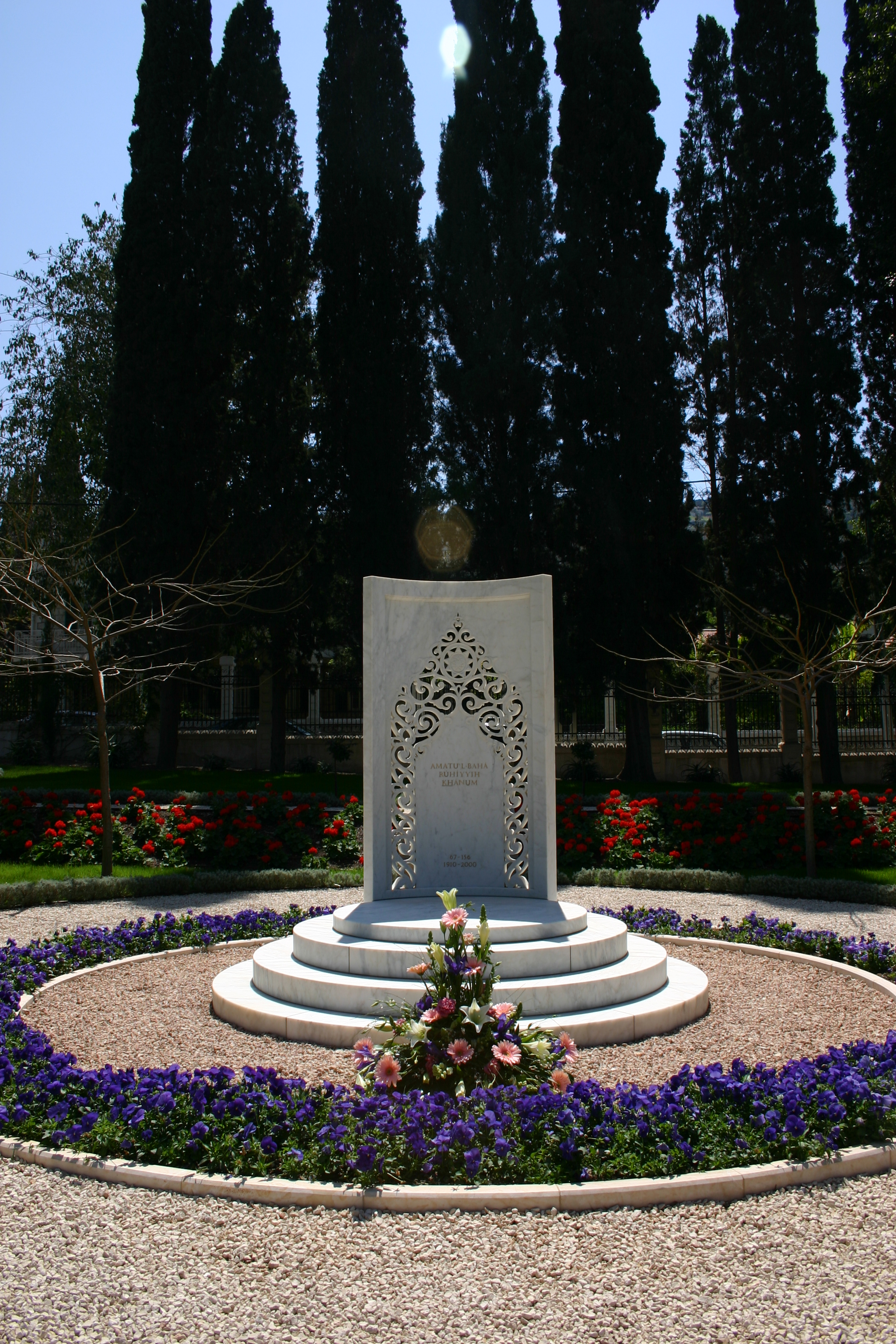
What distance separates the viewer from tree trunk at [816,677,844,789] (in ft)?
63.1

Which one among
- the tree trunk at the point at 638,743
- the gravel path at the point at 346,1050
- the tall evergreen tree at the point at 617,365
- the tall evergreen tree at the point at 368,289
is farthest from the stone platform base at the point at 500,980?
the tall evergreen tree at the point at 368,289

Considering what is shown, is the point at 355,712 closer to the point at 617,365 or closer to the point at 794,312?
the point at 617,365

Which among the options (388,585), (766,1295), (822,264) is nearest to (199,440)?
(822,264)

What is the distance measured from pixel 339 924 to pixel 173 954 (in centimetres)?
186

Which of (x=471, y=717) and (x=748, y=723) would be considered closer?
(x=471, y=717)

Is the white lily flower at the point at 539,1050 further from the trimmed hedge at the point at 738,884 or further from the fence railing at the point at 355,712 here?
the fence railing at the point at 355,712

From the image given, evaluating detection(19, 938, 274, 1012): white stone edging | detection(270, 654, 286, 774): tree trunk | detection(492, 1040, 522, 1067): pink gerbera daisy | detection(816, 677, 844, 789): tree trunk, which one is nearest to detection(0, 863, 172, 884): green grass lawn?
detection(19, 938, 274, 1012): white stone edging

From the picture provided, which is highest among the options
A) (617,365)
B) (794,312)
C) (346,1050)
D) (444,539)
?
(794,312)

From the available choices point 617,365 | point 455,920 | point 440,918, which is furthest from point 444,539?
point 455,920

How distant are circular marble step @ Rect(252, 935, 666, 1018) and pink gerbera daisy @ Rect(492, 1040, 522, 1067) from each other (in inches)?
53.5

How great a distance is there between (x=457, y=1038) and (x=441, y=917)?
1770 mm

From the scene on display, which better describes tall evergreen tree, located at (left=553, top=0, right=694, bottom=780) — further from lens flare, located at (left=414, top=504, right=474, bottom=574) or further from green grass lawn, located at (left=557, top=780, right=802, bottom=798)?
lens flare, located at (left=414, top=504, right=474, bottom=574)

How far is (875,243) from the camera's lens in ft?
62.6

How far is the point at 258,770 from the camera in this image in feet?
72.2
